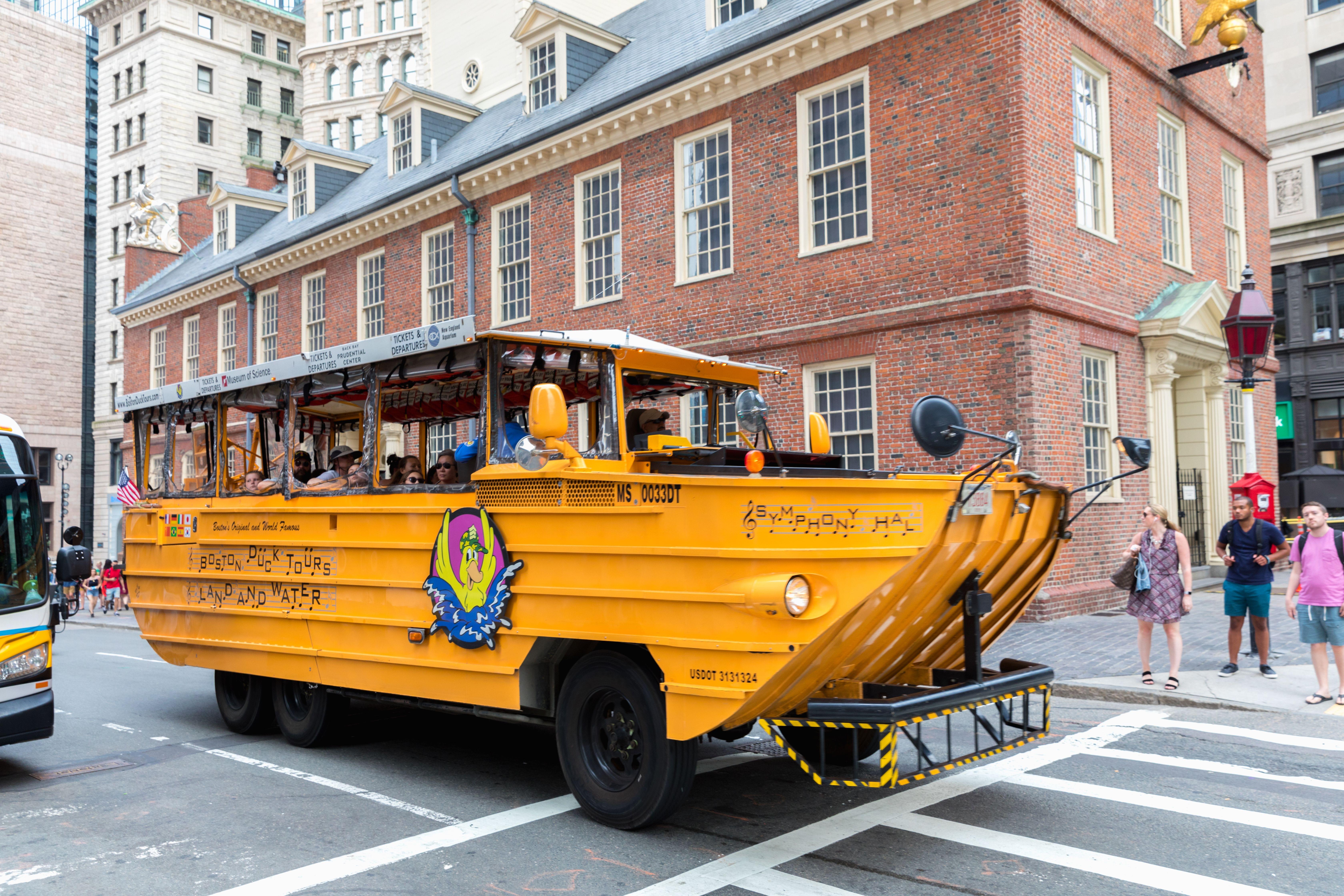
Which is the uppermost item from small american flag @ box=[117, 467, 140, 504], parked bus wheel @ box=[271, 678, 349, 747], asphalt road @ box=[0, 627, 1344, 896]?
small american flag @ box=[117, 467, 140, 504]

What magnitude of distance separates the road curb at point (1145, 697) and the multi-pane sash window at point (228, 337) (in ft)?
81.9

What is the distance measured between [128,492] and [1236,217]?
18880 millimetres

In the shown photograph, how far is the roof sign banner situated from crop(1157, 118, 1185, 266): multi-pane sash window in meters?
13.6

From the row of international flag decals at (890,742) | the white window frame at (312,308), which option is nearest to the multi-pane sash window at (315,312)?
the white window frame at (312,308)

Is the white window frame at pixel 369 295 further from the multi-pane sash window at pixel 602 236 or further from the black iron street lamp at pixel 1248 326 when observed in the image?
the black iron street lamp at pixel 1248 326

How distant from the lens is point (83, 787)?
22.0 feet

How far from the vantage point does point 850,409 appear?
1449cm

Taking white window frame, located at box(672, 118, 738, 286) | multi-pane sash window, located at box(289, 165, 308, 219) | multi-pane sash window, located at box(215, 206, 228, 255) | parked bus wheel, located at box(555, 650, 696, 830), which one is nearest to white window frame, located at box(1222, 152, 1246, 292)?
white window frame, located at box(672, 118, 738, 286)

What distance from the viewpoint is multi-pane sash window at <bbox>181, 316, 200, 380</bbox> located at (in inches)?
1189

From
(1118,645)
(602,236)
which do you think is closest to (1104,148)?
(1118,645)

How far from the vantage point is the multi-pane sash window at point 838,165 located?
47.1 ft

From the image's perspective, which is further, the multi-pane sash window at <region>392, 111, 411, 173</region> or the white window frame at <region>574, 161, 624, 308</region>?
the multi-pane sash window at <region>392, 111, 411, 173</region>

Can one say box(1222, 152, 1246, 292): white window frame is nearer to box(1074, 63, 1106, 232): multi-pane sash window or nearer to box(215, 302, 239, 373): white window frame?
box(1074, 63, 1106, 232): multi-pane sash window

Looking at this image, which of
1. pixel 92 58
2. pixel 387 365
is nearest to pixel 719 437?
pixel 387 365
